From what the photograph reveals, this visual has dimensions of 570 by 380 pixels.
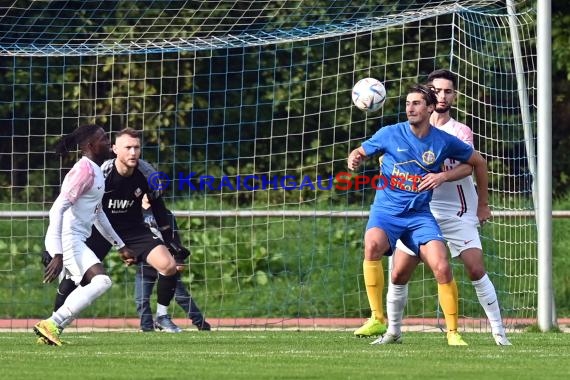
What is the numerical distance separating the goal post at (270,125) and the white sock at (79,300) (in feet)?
12.6

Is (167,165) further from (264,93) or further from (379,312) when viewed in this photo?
(379,312)

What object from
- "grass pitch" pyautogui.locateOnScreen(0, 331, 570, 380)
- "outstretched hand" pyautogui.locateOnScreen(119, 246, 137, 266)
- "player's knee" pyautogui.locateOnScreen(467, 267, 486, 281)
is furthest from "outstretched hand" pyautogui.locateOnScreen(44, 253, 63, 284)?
"player's knee" pyautogui.locateOnScreen(467, 267, 486, 281)

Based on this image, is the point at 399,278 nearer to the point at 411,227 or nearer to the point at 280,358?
the point at 411,227

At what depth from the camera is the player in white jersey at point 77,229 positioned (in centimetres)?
1023

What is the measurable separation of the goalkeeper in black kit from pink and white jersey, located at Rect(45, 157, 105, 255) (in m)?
0.84

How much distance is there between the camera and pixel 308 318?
1576 centimetres

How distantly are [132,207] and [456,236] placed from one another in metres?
3.03

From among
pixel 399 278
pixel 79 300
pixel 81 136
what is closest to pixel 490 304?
pixel 399 278

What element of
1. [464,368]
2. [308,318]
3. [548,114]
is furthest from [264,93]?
[464,368]

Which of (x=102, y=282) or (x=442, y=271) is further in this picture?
(x=102, y=282)

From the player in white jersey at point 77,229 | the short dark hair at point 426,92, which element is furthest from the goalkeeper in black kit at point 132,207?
the short dark hair at point 426,92

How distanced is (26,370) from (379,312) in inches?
122

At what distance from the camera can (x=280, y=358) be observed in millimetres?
8930

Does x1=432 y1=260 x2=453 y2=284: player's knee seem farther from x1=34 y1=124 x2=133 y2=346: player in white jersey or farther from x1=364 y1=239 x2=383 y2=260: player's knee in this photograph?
x1=34 y1=124 x2=133 y2=346: player in white jersey
